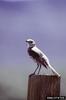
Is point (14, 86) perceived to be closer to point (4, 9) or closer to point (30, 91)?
point (30, 91)

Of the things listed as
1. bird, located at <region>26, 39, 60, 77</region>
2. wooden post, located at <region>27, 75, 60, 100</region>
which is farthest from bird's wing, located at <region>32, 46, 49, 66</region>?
wooden post, located at <region>27, 75, 60, 100</region>

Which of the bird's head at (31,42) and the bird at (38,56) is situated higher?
the bird's head at (31,42)

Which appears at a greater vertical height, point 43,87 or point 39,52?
point 39,52

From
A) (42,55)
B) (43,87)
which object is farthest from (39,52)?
(43,87)

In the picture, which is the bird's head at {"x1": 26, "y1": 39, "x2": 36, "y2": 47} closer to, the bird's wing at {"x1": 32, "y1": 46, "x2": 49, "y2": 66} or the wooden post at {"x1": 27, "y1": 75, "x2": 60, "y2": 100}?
the bird's wing at {"x1": 32, "y1": 46, "x2": 49, "y2": 66}

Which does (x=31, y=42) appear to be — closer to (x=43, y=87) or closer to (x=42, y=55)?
(x=42, y=55)

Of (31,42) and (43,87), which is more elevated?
(31,42)

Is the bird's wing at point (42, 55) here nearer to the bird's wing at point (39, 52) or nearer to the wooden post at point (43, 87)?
the bird's wing at point (39, 52)

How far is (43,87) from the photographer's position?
1669mm

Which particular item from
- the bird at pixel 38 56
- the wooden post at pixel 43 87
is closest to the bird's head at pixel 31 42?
the bird at pixel 38 56

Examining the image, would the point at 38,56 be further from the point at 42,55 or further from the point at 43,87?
the point at 43,87

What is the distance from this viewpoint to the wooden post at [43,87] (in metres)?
1.66

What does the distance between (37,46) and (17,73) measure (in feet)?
0.73

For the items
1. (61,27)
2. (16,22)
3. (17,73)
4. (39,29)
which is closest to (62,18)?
(61,27)
